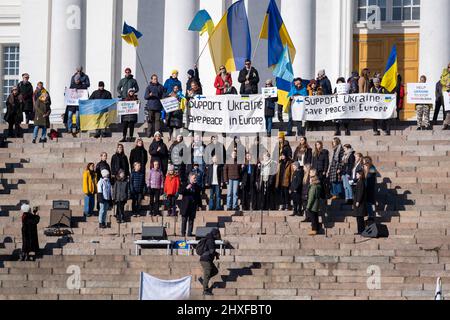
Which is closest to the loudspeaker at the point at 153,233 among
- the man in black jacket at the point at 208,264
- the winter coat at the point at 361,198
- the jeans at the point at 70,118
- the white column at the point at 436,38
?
the man in black jacket at the point at 208,264

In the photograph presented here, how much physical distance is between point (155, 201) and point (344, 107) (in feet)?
21.5

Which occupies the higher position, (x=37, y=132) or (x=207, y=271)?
(x=37, y=132)

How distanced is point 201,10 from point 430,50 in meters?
6.83

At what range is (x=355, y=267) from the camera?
105 feet

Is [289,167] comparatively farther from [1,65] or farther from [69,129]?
[1,65]

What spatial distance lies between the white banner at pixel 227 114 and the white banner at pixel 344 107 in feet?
7.35

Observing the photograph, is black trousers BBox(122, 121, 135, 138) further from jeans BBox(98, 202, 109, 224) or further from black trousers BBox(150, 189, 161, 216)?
jeans BBox(98, 202, 109, 224)

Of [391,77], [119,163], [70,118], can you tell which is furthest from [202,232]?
[70,118]

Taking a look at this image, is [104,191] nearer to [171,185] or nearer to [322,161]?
[171,185]

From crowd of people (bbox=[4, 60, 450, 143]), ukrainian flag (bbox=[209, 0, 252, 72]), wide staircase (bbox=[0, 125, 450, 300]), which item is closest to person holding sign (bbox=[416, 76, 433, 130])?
crowd of people (bbox=[4, 60, 450, 143])

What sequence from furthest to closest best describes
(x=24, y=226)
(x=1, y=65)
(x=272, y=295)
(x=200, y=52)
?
(x=1, y=65)
(x=200, y=52)
(x=24, y=226)
(x=272, y=295)

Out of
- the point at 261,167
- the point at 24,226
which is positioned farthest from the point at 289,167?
the point at 24,226

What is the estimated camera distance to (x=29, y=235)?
110 ft

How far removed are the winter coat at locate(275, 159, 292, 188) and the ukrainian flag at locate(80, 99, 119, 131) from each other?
7323 mm
